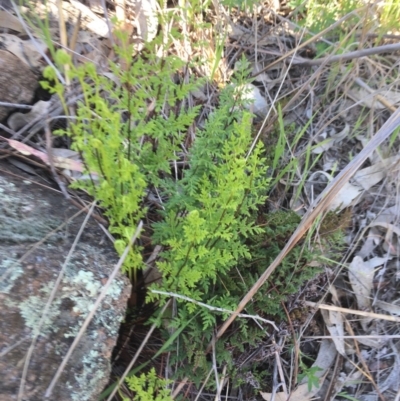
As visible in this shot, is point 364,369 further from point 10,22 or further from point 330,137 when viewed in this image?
point 10,22

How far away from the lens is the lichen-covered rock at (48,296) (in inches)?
47.2

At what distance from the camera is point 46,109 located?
1.59m

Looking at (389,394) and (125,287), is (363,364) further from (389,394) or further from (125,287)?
(125,287)

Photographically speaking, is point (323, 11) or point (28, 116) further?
point (323, 11)

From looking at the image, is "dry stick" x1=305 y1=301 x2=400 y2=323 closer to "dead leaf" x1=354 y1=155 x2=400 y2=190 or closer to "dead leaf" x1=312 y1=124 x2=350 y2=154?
"dead leaf" x1=354 y1=155 x2=400 y2=190

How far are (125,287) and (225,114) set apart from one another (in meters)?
0.65

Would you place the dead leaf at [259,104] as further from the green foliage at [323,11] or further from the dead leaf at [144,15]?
the dead leaf at [144,15]

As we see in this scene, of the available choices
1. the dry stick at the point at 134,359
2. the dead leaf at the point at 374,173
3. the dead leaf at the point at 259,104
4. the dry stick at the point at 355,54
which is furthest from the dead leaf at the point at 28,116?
the dead leaf at the point at 374,173

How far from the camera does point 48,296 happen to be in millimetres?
1262

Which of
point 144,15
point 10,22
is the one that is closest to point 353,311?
point 144,15

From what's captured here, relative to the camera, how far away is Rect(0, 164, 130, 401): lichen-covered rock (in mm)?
1199

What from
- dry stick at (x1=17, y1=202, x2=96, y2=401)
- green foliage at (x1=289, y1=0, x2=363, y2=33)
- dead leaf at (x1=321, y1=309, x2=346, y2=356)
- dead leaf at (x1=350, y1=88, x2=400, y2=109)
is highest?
green foliage at (x1=289, y1=0, x2=363, y2=33)

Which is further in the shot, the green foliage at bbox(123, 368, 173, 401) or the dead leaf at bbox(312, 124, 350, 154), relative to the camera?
the dead leaf at bbox(312, 124, 350, 154)

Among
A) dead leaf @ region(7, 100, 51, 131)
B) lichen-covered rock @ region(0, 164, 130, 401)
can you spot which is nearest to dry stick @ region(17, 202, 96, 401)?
lichen-covered rock @ region(0, 164, 130, 401)
